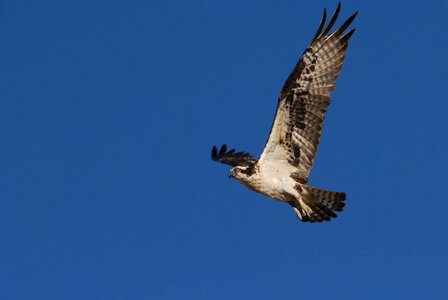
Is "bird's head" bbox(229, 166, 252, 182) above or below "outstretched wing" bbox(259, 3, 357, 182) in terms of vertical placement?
below

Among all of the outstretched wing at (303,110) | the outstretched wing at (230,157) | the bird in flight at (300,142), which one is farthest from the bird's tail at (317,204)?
the outstretched wing at (230,157)

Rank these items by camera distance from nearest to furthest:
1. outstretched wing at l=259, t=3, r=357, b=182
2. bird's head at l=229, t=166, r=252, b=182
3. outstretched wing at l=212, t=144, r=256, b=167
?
bird's head at l=229, t=166, r=252, b=182
outstretched wing at l=259, t=3, r=357, b=182
outstretched wing at l=212, t=144, r=256, b=167

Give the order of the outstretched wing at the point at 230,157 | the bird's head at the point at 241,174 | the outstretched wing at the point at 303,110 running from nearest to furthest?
1. the bird's head at the point at 241,174
2. the outstretched wing at the point at 303,110
3. the outstretched wing at the point at 230,157

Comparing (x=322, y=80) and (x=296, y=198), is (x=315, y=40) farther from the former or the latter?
(x=296, y=198)

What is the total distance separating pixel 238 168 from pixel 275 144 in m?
0.66

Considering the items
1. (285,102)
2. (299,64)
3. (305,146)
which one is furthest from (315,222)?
(299,64)

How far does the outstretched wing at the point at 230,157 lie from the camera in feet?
32.8

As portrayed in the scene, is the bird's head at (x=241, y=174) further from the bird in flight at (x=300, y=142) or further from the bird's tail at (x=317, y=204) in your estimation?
the bird's tail at (x=317, y=204)

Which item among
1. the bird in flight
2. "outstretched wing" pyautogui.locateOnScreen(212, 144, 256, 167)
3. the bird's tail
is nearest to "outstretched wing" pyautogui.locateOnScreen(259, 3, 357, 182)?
the bird in flight

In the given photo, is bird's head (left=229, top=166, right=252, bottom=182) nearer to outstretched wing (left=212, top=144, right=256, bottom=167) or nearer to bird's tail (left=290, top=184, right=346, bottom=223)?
bird's tail (left=290, top=184, right=346, bottom=223)

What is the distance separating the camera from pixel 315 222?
328 inches

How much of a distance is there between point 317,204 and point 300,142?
90 cm

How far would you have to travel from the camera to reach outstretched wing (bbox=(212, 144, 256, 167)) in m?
10.0

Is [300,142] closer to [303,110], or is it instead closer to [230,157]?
[303,110]
